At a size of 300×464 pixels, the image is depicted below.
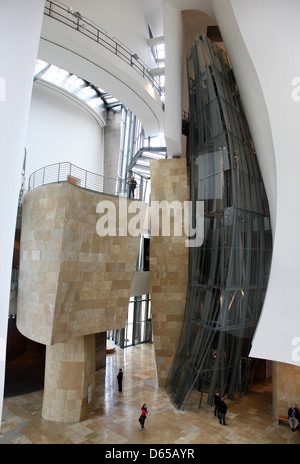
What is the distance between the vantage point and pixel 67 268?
945 centimetres

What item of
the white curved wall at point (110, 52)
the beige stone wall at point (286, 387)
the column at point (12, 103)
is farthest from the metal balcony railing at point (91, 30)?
the beige stone wall at point (286, 387)

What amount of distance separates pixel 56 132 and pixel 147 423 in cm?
1507

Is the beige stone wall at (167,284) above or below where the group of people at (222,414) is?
above

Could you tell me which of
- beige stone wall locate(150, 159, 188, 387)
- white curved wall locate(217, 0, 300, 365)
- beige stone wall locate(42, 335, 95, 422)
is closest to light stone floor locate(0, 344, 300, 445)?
beige stone wall locate(42, 335, 95, 422)

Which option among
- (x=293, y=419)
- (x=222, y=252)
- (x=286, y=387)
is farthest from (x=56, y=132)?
(x=293, y=419)

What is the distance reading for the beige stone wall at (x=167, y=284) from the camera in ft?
44.6

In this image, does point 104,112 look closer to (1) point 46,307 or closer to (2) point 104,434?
(1) point 46,307

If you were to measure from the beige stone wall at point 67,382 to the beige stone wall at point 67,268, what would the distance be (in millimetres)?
1192

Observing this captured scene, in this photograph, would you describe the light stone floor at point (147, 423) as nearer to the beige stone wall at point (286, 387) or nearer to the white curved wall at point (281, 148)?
the beige stone wall at point (286, 387)

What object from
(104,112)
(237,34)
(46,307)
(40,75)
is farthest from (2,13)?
(104,112)

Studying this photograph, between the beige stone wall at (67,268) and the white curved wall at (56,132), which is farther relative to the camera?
the white curved wall at (56,132)

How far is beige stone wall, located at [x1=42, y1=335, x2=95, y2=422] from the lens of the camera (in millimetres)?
10508

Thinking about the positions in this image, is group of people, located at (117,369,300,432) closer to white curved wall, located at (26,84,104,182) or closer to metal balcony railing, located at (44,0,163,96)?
white curved wall, located at (26,84,104,182)

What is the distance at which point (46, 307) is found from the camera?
30.6ft
